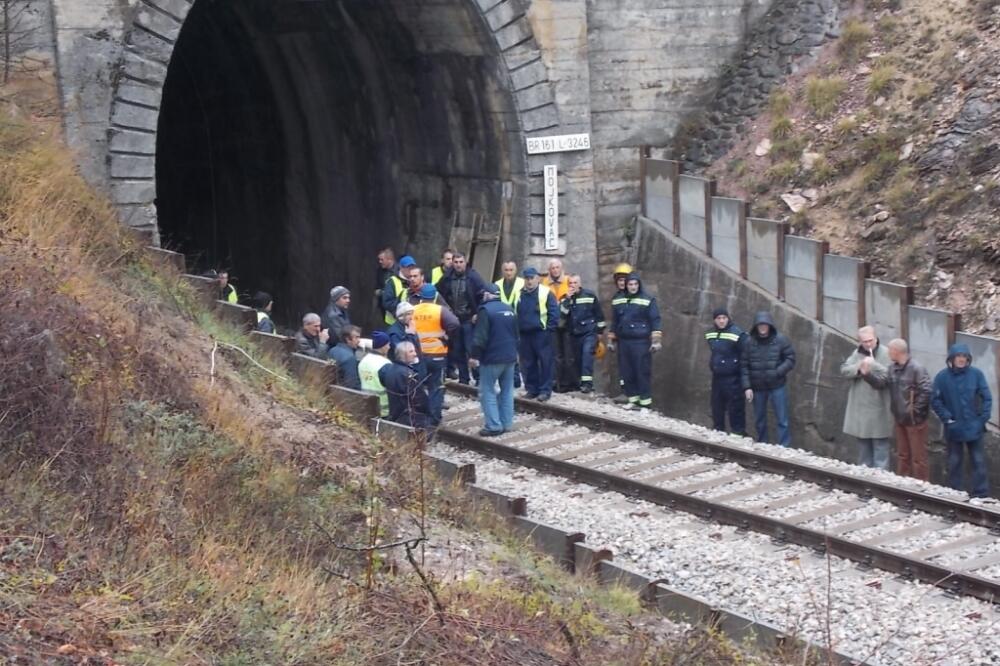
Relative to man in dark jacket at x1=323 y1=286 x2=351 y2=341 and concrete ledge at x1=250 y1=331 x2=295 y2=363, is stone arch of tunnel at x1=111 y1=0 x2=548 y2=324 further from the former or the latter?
concrete ledge at x1=250 y1=331 x2=295 y2=363

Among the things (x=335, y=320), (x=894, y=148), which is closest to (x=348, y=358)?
(x=335, y=320)

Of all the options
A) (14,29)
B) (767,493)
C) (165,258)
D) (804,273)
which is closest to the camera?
(767,493)

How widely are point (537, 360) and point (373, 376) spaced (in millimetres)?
3897

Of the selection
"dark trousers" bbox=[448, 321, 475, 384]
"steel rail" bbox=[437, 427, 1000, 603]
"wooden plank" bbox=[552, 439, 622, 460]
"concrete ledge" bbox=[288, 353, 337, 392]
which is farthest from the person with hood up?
"concrete ledge" bbox=[288, 353, 337, 392]

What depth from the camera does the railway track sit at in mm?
11148

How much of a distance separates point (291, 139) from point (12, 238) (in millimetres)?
15142

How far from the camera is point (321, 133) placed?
25.2 meters

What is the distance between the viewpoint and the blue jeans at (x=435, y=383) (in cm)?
1465

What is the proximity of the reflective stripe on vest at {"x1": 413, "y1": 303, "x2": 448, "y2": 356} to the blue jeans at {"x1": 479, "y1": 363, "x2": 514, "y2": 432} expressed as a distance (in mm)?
505

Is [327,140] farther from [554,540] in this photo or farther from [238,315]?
[554,540]

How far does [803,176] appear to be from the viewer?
1922cm

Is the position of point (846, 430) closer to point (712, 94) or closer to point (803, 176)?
point (803, 176)

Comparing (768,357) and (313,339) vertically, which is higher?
(313,339)

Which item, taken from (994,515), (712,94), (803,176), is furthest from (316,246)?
(994,515)
